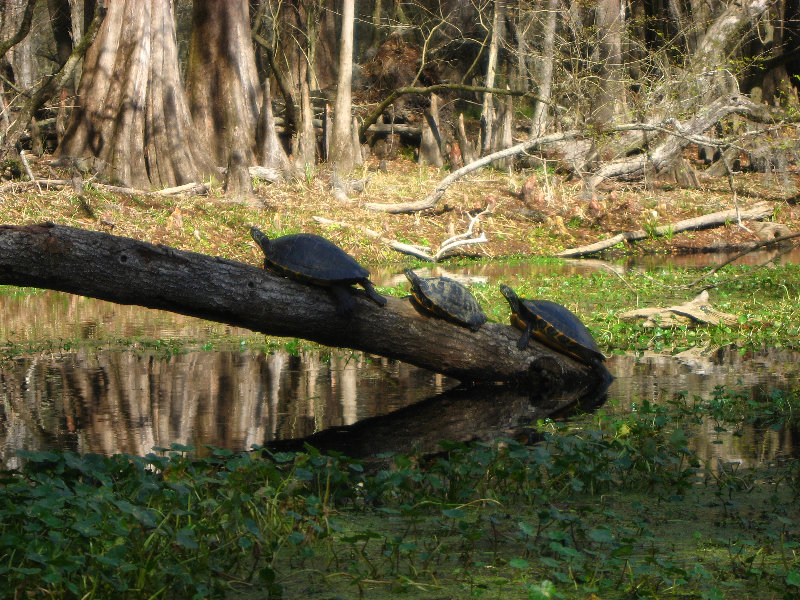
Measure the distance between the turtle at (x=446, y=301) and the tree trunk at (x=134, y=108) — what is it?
14.0 m

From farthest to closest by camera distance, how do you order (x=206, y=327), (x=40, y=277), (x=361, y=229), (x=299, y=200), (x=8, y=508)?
1. (x=299, y=200)
2. (x=361, y=229)
3. (x=206, y=327)
4. (x=40, y=277)
5. (x=8, y=508)

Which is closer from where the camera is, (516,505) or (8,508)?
(8,508)

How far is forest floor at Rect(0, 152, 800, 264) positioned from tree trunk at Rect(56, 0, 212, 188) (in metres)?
1.13

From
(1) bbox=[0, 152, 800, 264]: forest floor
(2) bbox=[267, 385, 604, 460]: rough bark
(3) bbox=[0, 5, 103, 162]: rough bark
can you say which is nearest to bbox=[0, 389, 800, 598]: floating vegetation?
(2) bbox=[267, 385, 604, 460]: rough bark

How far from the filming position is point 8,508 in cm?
365

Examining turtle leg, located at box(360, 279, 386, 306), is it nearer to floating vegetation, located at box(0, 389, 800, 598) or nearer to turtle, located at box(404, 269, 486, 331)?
turtle, located at box(404, 269, 486, 331)

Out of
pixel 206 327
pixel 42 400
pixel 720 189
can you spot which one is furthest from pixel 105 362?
pixel 720 189

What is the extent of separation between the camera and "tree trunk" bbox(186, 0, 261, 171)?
23094mm

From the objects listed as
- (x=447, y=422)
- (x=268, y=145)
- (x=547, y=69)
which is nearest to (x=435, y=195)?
(x=268, y=145)

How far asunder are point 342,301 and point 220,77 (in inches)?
681

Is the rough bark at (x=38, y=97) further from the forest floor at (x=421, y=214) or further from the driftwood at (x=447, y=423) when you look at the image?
the driftwood at (x=447, y=423)

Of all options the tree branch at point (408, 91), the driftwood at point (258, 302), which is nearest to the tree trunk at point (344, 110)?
the tree branch at point (408, 91)

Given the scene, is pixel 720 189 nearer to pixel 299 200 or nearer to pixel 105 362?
pixel 299 200

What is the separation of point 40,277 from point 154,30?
54.1ft
